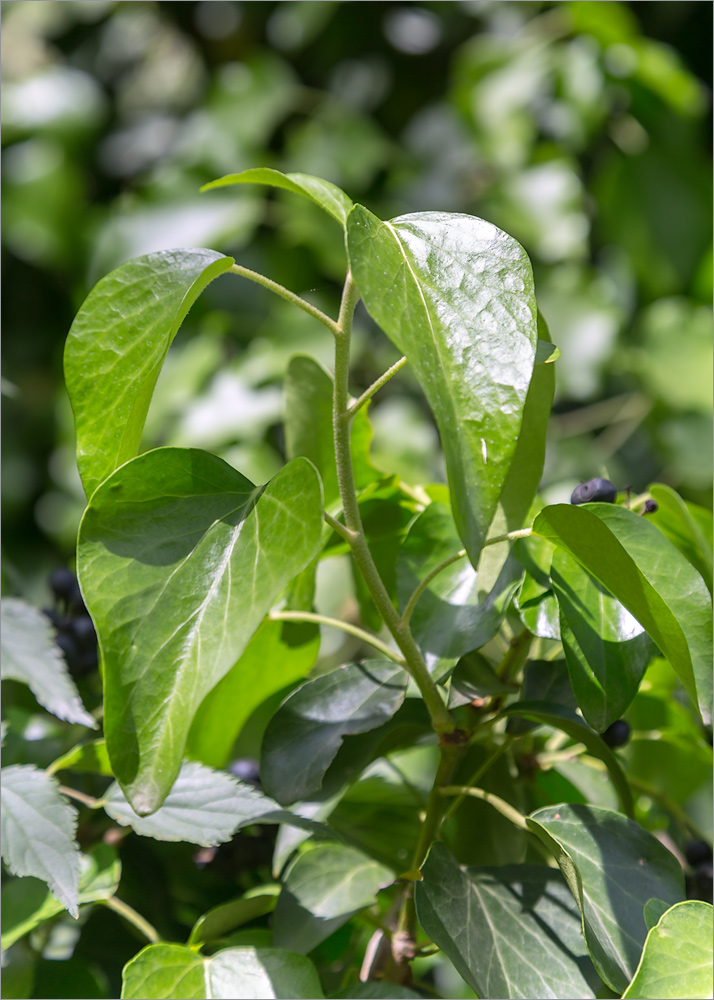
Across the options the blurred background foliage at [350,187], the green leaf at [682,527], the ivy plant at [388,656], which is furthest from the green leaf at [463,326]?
the blurred background foliage at [350,187]

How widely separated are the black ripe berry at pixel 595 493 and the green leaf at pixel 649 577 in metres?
0.05

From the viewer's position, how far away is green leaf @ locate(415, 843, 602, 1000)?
0.25 meters

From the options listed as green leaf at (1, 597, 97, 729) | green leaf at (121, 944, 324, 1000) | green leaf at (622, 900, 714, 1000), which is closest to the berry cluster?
green leaf at (1, 597, 97, 729)

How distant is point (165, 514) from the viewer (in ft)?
0.78

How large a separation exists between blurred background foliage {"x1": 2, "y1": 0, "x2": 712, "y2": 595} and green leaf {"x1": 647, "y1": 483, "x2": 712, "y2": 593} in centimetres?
50

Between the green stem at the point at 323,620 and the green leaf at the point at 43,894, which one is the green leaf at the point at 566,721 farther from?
the green leaf at the point at 43,894

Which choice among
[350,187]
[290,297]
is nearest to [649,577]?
[290,297]

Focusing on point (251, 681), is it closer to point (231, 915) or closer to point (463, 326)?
point (231, 915)

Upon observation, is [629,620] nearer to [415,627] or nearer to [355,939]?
[415,627]

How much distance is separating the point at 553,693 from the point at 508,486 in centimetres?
8

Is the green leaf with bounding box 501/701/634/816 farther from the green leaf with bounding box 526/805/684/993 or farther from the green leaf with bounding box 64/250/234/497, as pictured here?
the green leaf with bounding box 64/250/234/497

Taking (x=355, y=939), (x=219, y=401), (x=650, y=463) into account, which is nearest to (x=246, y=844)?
(x=355, y=939)

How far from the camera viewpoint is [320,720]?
0.30 meters

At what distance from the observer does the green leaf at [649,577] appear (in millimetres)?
224
